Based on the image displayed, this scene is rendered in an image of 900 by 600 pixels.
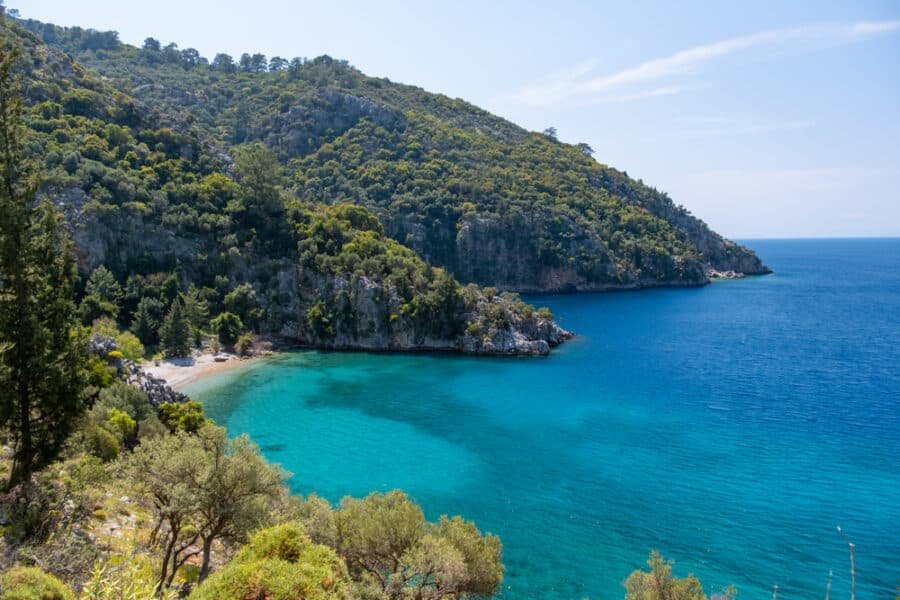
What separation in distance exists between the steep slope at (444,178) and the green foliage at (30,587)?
9647 cm

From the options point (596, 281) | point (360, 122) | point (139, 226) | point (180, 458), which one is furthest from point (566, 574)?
point (360, 122)

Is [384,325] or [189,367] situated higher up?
[384,325]

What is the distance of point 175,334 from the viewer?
182 feet

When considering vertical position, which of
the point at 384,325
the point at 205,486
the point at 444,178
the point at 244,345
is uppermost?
the point at 444,178

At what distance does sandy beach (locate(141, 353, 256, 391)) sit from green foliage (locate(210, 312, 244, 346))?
2.70 m

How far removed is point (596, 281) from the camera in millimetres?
117562

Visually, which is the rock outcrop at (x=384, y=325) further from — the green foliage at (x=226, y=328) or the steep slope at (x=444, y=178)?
the steep slope at (x=444, y=178)

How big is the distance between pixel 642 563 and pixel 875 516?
1504cm

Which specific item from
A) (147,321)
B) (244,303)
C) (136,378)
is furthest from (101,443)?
(244,303)

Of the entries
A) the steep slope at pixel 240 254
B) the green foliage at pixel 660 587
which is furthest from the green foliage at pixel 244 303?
the green foliage at pixel 660 587

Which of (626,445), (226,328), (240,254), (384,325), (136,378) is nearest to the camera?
(136,378)

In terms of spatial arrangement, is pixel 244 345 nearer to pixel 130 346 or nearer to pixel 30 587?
pixel 130 346

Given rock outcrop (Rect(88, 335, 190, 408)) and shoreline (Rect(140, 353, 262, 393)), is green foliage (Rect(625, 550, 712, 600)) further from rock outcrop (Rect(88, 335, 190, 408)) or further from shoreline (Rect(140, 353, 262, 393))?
shoreline (Rect(140, 353, 262, 393))

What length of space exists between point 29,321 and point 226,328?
150 ft
